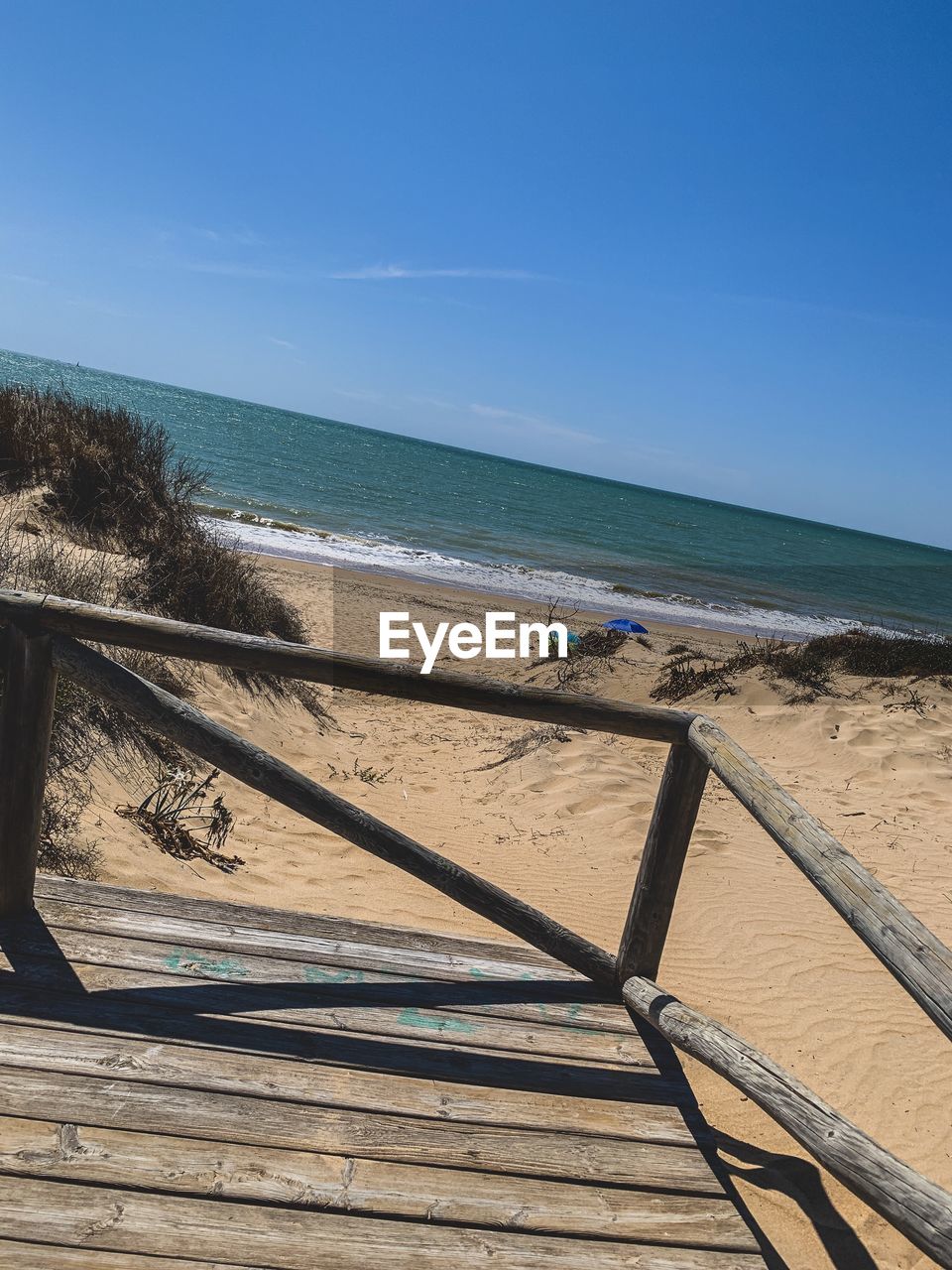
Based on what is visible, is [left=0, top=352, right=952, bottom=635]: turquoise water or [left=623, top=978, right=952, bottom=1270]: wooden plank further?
[left=0, top=352, right=952, bottom=635]: turquoise water

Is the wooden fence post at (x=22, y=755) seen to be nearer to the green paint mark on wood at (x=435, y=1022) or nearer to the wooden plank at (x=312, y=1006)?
the wooden plank at (x=312, y=1006)

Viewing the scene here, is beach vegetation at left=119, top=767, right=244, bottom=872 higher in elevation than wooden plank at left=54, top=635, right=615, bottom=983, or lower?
lower

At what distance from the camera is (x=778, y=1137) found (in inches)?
127

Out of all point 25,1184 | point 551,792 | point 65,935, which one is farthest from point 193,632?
point 551,792

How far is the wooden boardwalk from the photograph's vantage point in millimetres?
1886

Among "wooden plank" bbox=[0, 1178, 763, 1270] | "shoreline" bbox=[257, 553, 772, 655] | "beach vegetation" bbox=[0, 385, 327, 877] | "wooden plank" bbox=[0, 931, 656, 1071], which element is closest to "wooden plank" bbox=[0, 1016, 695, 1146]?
"wooden plank" bbox=[0, 931, 656, 1071]

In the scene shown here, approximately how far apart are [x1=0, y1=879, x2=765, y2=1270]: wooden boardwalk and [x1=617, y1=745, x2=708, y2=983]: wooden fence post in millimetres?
218

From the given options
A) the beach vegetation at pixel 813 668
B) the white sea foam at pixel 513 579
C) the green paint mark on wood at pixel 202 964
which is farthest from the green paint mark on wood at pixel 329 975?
the white sea foam at pixel 513 579

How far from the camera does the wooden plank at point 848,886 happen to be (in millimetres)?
1613

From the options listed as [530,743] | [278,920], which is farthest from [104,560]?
[278,920]

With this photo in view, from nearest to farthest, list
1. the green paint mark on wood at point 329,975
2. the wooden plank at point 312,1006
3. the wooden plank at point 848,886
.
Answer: the wooden plank at point 848,886, the wooden plank at point 312,1006, the green paint mark on wood at point 329,975

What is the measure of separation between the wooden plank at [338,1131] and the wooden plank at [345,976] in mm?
515

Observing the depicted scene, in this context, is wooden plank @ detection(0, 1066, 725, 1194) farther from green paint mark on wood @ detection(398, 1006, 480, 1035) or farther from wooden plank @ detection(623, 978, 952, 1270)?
green paint mark on wood @ detection(398, 1006, 480, 1035)

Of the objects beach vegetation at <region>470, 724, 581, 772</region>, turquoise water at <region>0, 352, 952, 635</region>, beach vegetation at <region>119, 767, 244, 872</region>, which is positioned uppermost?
turquoise water at <region>0, 352, 952, 635</region>
